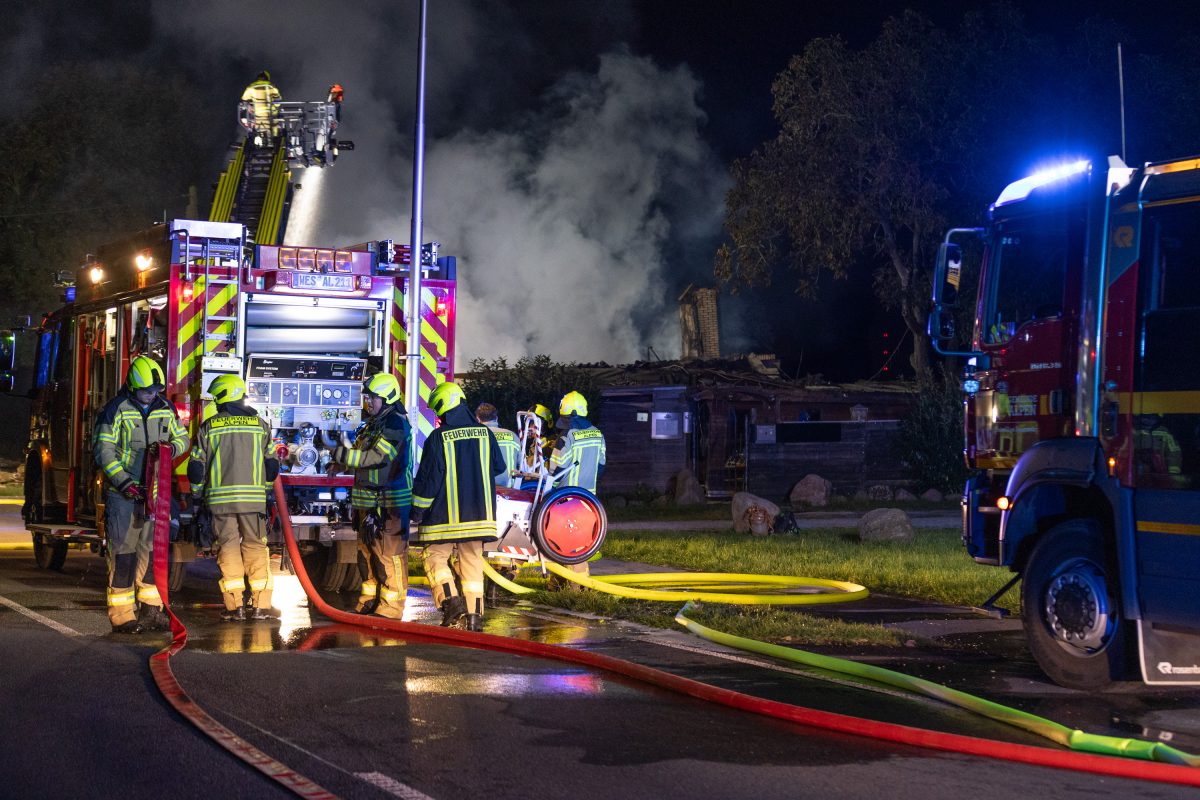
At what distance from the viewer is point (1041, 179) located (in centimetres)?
894

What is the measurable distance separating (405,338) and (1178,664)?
7.22 m

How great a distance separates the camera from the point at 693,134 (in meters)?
40.2

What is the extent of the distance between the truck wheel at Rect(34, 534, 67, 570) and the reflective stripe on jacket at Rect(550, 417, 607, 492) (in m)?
5.49

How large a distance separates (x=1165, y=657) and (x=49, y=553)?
11.3m

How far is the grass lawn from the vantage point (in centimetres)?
1031

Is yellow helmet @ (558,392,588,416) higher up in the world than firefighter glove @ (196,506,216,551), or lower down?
higher up

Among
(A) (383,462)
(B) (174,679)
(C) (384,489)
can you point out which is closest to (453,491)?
(A) (383,462)

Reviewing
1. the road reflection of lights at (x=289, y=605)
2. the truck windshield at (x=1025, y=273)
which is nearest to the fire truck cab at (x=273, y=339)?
the road reflection of lights at (x=289, y=605)

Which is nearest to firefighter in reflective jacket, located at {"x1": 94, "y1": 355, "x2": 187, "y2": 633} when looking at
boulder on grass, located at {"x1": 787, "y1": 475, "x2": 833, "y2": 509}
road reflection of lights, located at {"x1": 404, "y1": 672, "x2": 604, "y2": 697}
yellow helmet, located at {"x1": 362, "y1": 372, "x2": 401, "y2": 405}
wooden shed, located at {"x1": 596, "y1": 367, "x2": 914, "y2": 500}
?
yellow helmet, located at {"x1": 362, "y1": 372, "x2": 401, "y2": 405}

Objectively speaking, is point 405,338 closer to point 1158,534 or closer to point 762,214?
point 1158,534

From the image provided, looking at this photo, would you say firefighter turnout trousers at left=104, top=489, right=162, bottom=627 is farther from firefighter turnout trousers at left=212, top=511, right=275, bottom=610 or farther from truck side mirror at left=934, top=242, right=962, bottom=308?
truck side mirror at left=934, top=242, right=962, bottom=308

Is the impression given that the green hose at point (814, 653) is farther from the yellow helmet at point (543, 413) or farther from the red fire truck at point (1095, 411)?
the yellow helmet at point (543, 413)

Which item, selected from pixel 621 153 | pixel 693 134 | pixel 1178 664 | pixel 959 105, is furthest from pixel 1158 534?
pixel 693 134

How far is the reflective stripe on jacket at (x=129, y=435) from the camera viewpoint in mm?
Result: 10109
